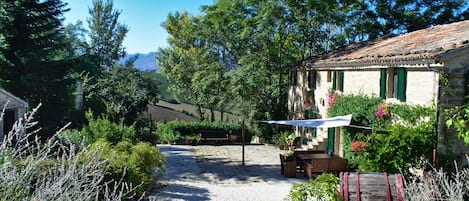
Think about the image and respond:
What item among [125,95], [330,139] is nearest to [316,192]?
[330,139]

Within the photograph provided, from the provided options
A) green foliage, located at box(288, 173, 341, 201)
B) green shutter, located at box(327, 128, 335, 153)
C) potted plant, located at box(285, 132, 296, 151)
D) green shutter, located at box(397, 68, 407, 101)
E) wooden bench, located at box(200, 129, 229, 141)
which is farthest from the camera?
wooden bench, located at box(200, 129, 229, 141)

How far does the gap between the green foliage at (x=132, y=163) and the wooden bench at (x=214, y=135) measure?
10775mm

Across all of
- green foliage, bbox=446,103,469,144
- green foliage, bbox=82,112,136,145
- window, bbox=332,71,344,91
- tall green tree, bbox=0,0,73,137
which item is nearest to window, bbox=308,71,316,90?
window, bbox=332,71,344,91

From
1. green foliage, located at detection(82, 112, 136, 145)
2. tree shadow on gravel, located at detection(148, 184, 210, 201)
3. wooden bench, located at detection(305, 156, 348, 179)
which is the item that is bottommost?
tree shadow on gravel, located at detection(148, 184, 210, 201)

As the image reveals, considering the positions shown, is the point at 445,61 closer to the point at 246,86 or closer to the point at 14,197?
the point at 14,197

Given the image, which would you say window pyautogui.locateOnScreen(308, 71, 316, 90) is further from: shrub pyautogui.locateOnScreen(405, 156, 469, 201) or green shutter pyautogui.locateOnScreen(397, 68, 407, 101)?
shrub pyautogui.locateOnScreen(405, 156, 469, 201)

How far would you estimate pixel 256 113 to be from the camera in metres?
24.0

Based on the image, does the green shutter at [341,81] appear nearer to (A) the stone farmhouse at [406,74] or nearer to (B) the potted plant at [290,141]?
(A) the stone farmhouse at [406,74]

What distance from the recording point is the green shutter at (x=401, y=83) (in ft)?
39.4

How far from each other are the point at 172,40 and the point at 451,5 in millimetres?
24180

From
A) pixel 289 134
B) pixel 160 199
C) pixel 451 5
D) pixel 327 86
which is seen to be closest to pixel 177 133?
pixel 289 134

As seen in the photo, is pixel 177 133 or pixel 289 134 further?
pixel 177 133

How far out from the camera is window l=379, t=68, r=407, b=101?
1206cm

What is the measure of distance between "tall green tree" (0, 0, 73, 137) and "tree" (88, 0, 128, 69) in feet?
51.1
